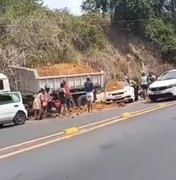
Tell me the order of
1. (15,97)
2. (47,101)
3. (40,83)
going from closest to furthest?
(15,97), (47,101), (40,83)

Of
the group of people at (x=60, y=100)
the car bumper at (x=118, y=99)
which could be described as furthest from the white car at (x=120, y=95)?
the group of people at (x=60, y=100)

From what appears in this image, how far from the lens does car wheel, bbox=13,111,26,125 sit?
67.1ft

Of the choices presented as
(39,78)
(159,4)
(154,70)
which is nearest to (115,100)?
(39,78)

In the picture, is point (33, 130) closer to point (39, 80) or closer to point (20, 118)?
point (20, 118)

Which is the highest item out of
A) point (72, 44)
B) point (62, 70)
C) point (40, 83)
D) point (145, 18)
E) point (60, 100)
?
point (145, 18)

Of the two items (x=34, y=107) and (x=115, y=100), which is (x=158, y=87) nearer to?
(x=115, y=100)

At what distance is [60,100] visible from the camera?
2388 centimetres

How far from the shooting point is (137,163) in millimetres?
9109

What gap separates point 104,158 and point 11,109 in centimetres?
1089

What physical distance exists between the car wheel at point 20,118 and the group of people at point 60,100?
72.2 inches

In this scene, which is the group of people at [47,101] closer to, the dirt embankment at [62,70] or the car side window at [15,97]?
the car side window at [15,97]

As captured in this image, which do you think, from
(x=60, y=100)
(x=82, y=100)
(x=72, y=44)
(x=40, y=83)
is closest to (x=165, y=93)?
(x=82, y=100)

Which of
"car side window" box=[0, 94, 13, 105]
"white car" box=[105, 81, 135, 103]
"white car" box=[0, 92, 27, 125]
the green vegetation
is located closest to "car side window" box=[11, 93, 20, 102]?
"white car" box=[0, 92, 27, 125]

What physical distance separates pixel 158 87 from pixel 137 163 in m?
16.3
